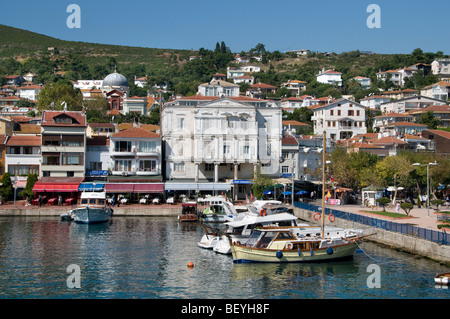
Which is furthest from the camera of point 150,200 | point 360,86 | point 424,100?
point 360,86

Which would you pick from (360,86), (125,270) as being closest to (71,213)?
(125,270)

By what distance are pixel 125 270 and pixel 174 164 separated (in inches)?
1645

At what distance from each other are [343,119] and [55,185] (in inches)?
2623

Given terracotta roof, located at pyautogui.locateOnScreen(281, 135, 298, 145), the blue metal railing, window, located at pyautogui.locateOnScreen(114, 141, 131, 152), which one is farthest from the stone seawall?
window, located at pyautogui.locateOnScreen(114, 141, 131, 152)

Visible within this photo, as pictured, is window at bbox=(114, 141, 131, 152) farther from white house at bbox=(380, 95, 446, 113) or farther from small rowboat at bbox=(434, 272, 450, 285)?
white house at bbox=(380, 95, 446, 113)

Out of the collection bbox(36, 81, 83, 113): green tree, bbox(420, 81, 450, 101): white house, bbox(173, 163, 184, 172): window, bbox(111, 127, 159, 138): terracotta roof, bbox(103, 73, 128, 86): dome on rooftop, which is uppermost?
bbox(103, 73, 128, 86): dome on rooftop

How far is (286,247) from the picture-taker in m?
42.2

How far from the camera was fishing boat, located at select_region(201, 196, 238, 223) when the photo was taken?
207 ft

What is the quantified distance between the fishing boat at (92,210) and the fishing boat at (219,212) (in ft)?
36.2

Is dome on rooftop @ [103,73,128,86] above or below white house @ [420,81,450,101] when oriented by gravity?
above

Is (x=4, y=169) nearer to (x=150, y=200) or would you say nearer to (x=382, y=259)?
(x=150, y=200)

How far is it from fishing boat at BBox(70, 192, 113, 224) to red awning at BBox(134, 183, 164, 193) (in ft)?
24.8

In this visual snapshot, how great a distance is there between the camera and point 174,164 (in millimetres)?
80000
